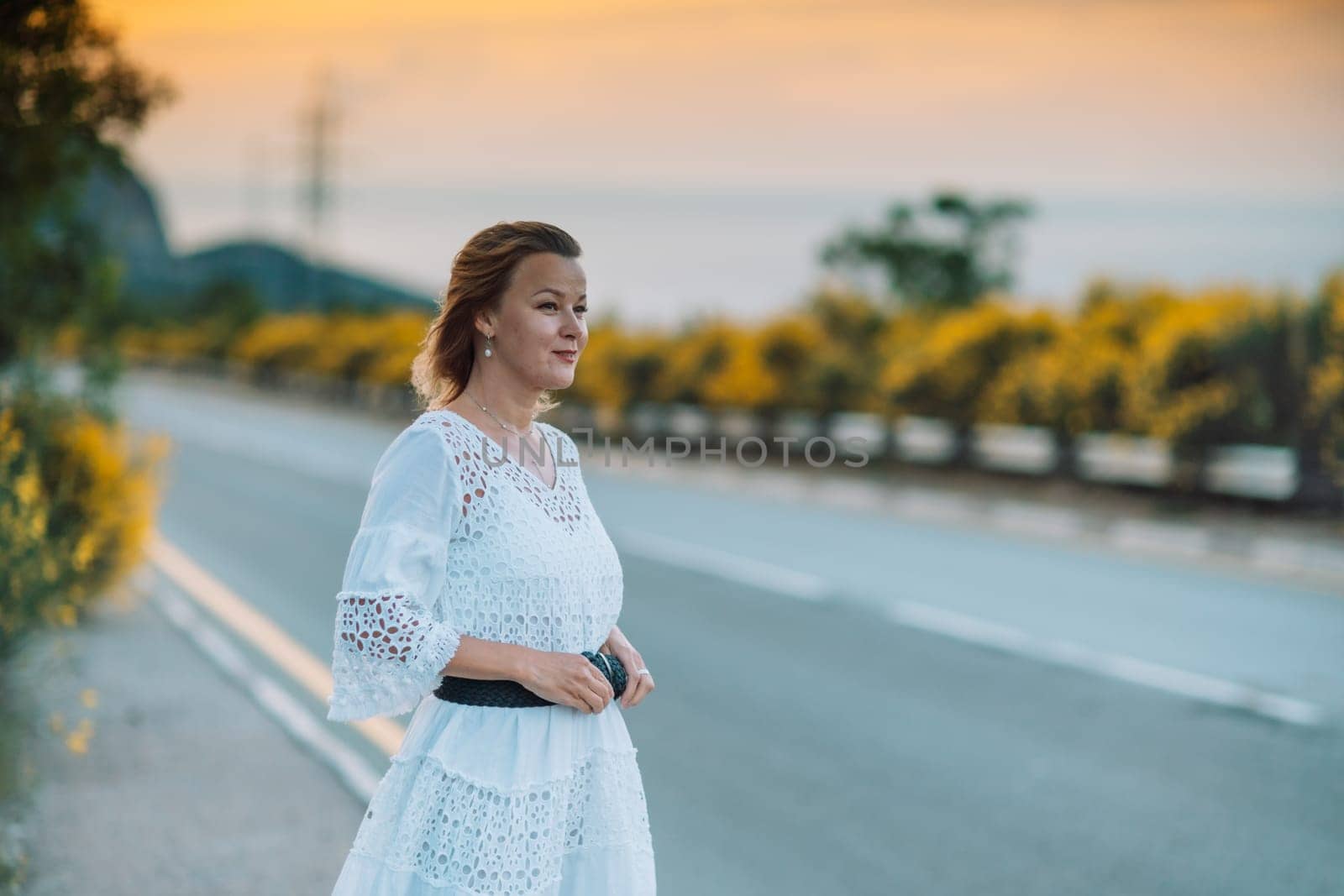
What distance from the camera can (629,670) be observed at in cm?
286

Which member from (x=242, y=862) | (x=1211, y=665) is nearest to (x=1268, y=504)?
(x=1211, y=665)

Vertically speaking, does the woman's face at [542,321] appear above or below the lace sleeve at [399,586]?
above

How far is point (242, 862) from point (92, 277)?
5514 mm

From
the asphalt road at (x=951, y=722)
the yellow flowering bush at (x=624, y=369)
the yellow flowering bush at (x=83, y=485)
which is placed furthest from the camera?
the yellow flowering bush at (x=624, y=369)

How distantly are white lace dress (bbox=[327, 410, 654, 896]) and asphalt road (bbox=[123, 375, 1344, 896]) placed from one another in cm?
252

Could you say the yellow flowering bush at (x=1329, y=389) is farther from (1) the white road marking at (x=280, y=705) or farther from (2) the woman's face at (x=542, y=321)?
(2) the woman's face at (x=542, y=321)

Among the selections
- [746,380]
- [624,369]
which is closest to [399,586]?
[746,380]

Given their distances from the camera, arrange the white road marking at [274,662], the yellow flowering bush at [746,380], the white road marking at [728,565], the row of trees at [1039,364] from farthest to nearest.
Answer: the yellow flowering bush at [746,380] < the row of trees at [1039,364] < the white road marking at [728,565] < the white road marking at [274,662]

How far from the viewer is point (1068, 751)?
22.7 ft

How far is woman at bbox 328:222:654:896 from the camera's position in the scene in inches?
101

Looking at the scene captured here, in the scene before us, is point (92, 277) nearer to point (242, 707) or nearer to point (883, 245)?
point (242, 707)

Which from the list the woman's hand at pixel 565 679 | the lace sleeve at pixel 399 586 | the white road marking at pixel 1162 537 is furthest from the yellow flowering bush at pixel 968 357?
the lace sleeve at pixel 399 586

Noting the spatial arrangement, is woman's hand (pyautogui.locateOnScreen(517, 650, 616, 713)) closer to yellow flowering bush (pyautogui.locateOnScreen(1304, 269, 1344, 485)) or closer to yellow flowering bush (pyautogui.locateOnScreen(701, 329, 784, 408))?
yellow flowering bush (pyautogui.locateOnScreen(1304, 269, 1344, 485))

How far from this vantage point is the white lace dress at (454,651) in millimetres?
2553
